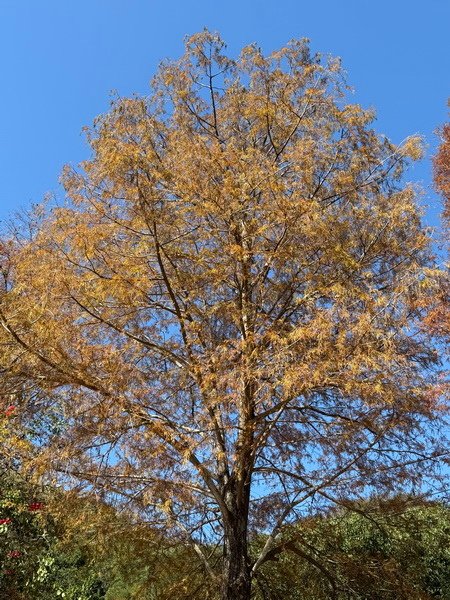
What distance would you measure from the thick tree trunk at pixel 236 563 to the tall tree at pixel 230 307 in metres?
0.01

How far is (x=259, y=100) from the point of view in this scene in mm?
6332

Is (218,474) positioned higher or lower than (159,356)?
lower

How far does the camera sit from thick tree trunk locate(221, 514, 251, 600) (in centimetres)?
508

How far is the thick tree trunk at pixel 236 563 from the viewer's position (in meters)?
5.08

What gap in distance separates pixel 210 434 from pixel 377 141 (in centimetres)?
369

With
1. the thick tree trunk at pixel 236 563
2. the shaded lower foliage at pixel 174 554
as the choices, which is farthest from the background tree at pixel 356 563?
the thick tree trunk at pixel 236 563

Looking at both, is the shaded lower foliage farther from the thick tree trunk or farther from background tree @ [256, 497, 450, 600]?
the thick tree trunk

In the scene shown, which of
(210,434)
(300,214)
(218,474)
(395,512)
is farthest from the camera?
(395,512)

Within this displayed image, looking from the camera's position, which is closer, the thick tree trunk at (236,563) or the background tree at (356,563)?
the thick tree trunk at (236,563)

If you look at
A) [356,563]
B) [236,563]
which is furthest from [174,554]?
[356,563]

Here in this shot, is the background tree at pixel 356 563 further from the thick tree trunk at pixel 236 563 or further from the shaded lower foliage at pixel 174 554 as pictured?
the thick tree trunk at pixel 236 563

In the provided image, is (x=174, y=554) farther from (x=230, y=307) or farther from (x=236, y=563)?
(x=230, y=307)

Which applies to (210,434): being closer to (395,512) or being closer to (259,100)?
(395,512)

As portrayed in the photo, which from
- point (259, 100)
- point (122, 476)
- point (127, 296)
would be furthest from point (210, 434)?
point (259, 100)
